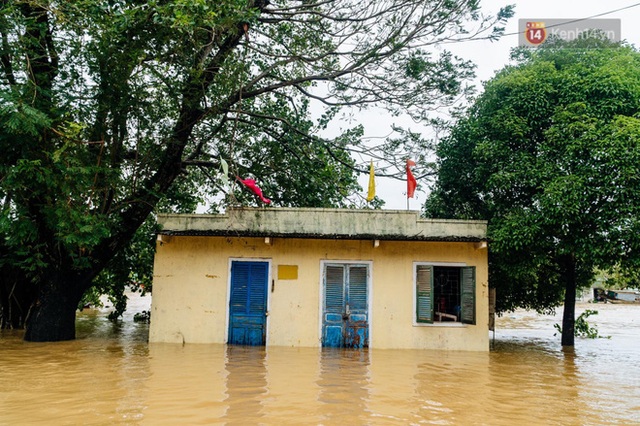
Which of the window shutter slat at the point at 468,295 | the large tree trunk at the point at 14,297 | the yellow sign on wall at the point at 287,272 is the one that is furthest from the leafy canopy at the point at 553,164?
the large tree trunk at the point at 14,297

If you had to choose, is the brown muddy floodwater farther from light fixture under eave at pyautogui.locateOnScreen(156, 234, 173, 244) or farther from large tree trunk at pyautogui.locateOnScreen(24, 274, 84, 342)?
light fixture under eave at pyautogui.locateOnScreen(156, 234, 173, 244)

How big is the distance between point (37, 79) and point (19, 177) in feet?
6.59

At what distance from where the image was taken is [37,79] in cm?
891

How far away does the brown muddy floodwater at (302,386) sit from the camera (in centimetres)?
545

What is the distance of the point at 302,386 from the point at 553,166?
7.24m

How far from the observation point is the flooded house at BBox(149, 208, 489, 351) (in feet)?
34.8

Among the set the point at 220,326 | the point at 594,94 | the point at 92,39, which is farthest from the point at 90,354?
the point at 594,94

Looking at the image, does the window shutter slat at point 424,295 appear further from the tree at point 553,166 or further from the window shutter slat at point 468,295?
the tree at point 553,166

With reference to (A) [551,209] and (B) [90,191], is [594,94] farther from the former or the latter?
(B) [90,191]

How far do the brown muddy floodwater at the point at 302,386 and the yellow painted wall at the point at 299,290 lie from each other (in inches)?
19.5

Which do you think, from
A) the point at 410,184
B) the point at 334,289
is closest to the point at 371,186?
the point at 410,184

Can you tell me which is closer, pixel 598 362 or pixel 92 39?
pixel 92 39

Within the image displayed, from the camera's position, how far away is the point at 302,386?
6891 mm

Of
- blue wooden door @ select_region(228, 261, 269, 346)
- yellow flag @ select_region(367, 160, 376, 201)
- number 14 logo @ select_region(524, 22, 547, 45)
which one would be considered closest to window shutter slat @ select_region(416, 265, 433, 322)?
yellow flag @ select_region(367, 160, 376, 201)
